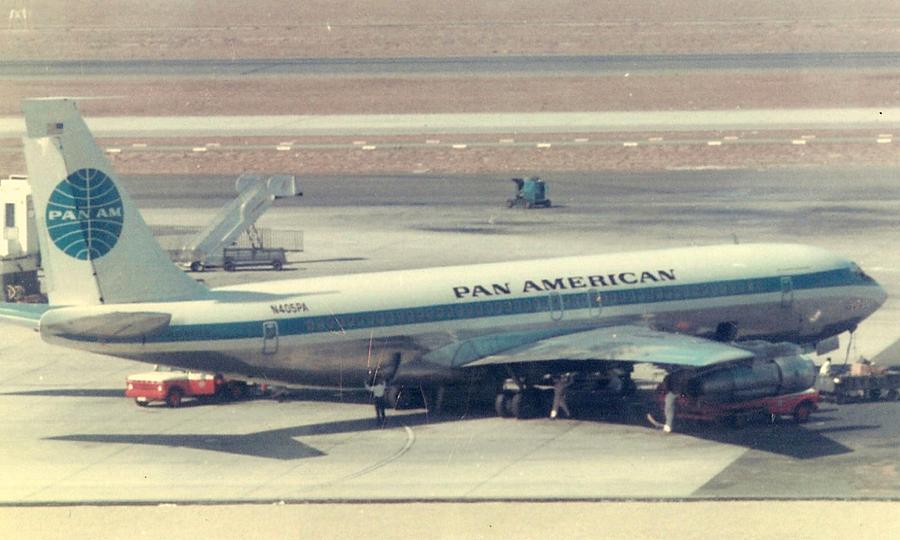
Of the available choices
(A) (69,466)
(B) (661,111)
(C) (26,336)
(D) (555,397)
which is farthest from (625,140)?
(A) (69,466)

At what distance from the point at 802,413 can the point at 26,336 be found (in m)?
32.8

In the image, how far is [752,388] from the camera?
48.8 meters

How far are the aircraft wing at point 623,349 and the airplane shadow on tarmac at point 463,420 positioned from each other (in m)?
2.00

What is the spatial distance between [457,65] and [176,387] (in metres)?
111

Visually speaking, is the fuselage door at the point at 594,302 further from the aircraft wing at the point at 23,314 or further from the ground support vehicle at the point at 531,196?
the ground support vehicle at the point at 531,196

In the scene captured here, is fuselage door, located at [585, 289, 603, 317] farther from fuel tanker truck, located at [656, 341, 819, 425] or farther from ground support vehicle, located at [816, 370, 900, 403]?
ground support vehicle, located at [816, 370, 900, 403]

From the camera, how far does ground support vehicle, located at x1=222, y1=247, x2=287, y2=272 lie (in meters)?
83.2

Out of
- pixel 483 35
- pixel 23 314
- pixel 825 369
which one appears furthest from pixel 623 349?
pixel 483 35

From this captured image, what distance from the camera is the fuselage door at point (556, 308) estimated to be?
52969 millimetres

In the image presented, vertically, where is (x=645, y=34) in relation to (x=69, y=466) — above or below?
above

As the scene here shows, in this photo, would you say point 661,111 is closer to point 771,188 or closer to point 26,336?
point 771,188

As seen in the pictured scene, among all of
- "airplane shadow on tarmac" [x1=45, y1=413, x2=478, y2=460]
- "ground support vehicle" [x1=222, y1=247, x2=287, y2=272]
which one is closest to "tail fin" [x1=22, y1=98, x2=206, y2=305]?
"airplane shadow on tarmac" [x1=45, y1=413, x2=478, y2=460]

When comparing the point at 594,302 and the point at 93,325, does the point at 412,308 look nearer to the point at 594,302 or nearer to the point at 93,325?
the point at 594,302

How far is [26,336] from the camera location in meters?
66.3
